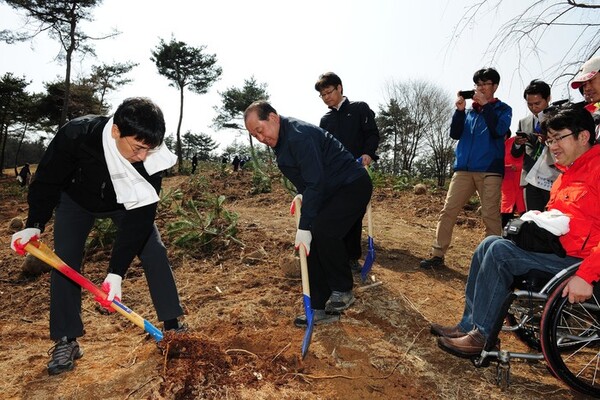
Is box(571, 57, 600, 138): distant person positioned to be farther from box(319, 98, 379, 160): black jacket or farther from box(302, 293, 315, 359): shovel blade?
box(302, 293, 315, 359): shovel blade

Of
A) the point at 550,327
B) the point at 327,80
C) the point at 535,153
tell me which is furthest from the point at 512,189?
the point at 550,327

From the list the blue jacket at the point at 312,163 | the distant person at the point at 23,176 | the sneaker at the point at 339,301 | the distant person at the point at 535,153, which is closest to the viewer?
the blue jacket at the point at 312,163

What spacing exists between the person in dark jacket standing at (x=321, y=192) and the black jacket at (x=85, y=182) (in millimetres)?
763

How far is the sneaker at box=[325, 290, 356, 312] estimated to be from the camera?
8.70 ft

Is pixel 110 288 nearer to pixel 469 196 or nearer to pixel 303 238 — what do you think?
pixel 303 238

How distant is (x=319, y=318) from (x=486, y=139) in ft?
7.59

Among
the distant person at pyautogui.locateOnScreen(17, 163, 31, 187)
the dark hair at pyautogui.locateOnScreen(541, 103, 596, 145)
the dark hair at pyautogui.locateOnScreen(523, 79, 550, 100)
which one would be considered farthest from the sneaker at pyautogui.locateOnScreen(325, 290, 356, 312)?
the distant person at pyautogui.locateOnScreen(17, 163, 31, 187)

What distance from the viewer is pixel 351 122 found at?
372 cm

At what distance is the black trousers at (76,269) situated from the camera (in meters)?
2.15

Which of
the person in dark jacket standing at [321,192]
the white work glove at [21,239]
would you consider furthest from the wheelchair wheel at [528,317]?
the white work glove at [21,239]

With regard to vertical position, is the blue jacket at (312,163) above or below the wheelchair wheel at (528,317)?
above

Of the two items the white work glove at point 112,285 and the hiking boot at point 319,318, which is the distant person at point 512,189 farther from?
the white work glove at point 112,285

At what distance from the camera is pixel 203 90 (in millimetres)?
24859

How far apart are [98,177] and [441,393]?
2131mm
